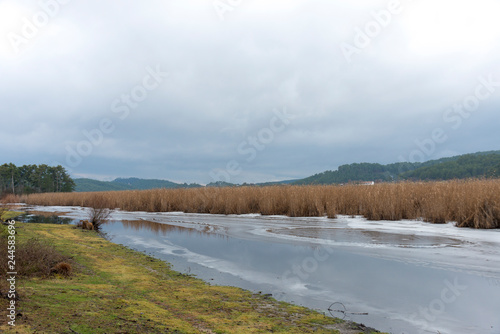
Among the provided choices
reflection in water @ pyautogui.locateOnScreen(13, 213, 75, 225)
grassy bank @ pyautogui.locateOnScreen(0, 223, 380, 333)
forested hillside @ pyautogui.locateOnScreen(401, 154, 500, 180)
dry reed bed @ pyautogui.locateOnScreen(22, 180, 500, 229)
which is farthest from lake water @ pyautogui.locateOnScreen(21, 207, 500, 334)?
forested hillside @ pyautogui.locateOnScreen(401, 154, 500, 180)

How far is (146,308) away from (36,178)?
8413 centimetres

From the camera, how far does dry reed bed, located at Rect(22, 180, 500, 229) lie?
11.2m

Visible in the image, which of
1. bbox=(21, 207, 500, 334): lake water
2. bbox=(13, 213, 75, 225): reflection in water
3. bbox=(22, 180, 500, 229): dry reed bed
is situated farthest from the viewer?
bbox=(13, 213, 75, 225): reflection in water

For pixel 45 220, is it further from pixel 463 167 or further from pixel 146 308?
pixel 463 167

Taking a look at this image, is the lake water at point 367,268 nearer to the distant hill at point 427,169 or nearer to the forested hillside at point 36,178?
the distant hill at point 427,169

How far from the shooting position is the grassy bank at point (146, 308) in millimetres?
3342

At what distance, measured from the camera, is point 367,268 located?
21.3 feet

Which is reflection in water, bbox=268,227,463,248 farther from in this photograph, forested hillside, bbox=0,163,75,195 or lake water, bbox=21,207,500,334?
forested hillside, bbox=0,163,75,195

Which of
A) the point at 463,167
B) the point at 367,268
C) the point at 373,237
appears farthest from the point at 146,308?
the point at 463,167

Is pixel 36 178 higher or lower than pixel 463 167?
lower

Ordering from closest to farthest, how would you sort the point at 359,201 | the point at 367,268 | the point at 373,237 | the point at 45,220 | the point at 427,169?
the point at 367,268 → the point at 373,237 → the point at 359,201 → the point at 45,220 → the point at 427,169

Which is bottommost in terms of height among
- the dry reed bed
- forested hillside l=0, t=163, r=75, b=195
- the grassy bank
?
the grassy bank

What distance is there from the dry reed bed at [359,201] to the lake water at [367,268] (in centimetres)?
96

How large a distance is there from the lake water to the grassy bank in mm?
502
